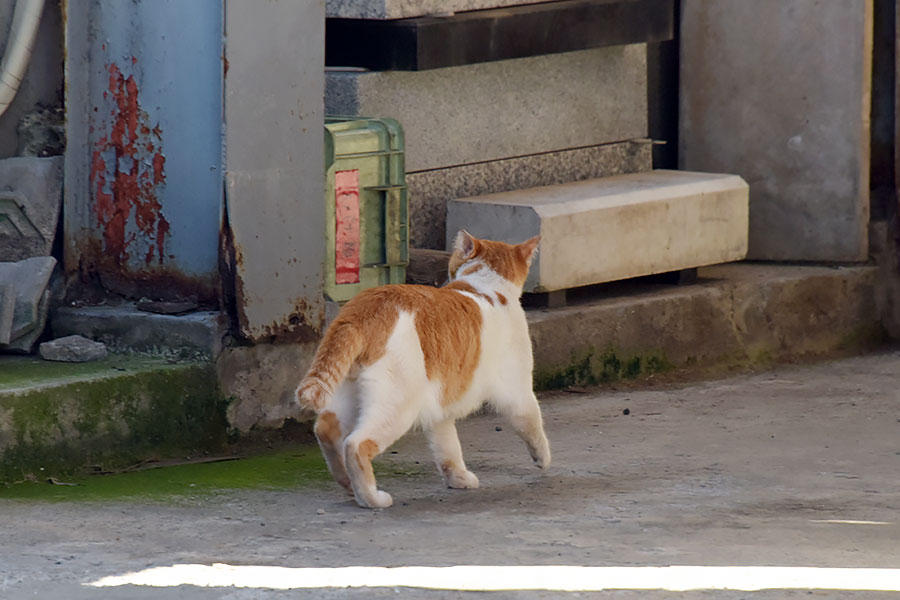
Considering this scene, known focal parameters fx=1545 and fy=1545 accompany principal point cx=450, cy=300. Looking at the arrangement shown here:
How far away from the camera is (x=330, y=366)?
185 inches

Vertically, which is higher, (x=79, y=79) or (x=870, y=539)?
(x=79, y=79)

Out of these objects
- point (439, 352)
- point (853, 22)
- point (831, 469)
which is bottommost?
point (831, 469)

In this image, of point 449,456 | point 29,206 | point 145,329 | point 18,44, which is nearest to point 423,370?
point 449,456

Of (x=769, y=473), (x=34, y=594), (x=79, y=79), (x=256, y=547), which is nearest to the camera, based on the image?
(x=34, y=594)

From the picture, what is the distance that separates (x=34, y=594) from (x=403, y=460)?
6.85 feet

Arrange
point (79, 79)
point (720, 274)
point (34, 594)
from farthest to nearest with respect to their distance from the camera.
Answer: point (720, 274), point (79, 79), point (34, 594)

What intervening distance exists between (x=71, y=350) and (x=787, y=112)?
4.47 meters

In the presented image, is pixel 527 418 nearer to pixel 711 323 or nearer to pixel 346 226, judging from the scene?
pixel 346 226

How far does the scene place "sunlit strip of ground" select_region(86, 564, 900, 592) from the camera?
400 cm

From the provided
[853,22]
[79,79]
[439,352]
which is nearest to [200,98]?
[79,79]

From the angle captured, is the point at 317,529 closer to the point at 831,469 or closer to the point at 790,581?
the point at 790,581

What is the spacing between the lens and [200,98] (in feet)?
19.1

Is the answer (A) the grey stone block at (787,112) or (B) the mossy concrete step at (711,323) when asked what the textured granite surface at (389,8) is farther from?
(A) the grey stone block at (787,112)

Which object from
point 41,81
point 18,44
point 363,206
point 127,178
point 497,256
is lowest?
point 497,256
